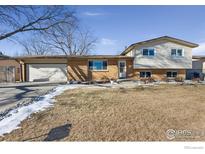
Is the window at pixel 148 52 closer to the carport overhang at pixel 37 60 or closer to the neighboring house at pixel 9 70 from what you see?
the carport overhang at pixel 37 60

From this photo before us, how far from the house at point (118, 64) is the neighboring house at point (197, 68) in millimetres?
3022

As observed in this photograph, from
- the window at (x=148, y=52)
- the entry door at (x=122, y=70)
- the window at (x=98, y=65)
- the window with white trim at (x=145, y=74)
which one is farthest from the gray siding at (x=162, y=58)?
the window at (x=98, y=65)

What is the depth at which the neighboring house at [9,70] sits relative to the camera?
20.4 metres

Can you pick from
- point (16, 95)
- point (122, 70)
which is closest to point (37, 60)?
point (122, 70)

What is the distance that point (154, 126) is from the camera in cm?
511

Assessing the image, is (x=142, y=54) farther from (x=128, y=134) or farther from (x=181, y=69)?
(x=128, y=134)

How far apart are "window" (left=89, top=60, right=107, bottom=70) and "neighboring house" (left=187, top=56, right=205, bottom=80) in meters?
10.7

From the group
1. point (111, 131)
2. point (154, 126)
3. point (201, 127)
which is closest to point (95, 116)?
point (111, 131)

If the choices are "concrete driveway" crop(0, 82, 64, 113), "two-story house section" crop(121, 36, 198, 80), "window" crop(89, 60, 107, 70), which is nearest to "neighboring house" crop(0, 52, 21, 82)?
"concrete driveway" crop(0, 82, 64, 113)
